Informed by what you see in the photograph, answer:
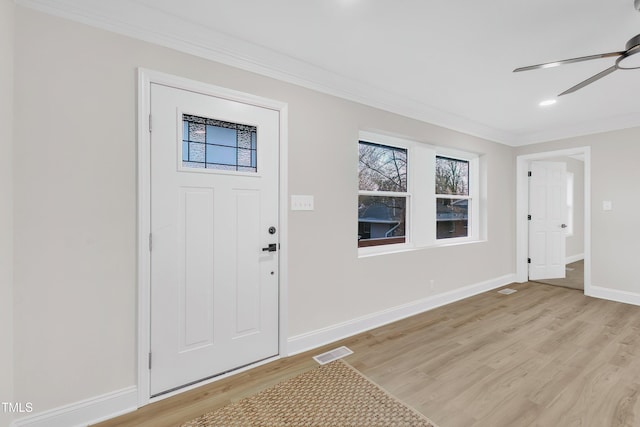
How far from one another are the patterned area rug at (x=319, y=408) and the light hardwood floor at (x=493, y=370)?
10 centimetres

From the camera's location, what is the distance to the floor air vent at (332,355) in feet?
7.74

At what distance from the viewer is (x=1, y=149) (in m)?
1.39

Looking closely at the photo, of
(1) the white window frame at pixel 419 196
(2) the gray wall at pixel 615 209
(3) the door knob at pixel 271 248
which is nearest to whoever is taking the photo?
(3) the door knob at pixel 271 248

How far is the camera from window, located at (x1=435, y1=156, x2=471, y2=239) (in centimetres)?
401

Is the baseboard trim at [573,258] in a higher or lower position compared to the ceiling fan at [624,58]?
lower

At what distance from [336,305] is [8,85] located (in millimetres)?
2691

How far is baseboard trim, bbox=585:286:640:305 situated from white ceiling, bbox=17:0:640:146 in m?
2.55

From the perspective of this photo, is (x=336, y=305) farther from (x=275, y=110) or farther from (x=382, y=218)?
(x=275, y=110)

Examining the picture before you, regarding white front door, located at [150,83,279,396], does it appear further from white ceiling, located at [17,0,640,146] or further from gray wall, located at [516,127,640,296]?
gray wall, located at [516,127,640,296]

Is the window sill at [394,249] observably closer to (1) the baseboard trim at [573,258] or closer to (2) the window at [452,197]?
(2) the window at [452,197]

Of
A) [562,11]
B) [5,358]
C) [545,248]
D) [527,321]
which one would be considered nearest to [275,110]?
[562,11]

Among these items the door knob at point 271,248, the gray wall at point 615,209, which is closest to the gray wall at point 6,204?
the door knob at point 271,248

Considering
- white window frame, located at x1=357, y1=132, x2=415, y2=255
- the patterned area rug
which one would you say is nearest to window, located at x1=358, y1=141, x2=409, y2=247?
white window frame, located at x1=357, y1=132, x2=415, y2=255

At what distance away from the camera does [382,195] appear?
3.32 metres
